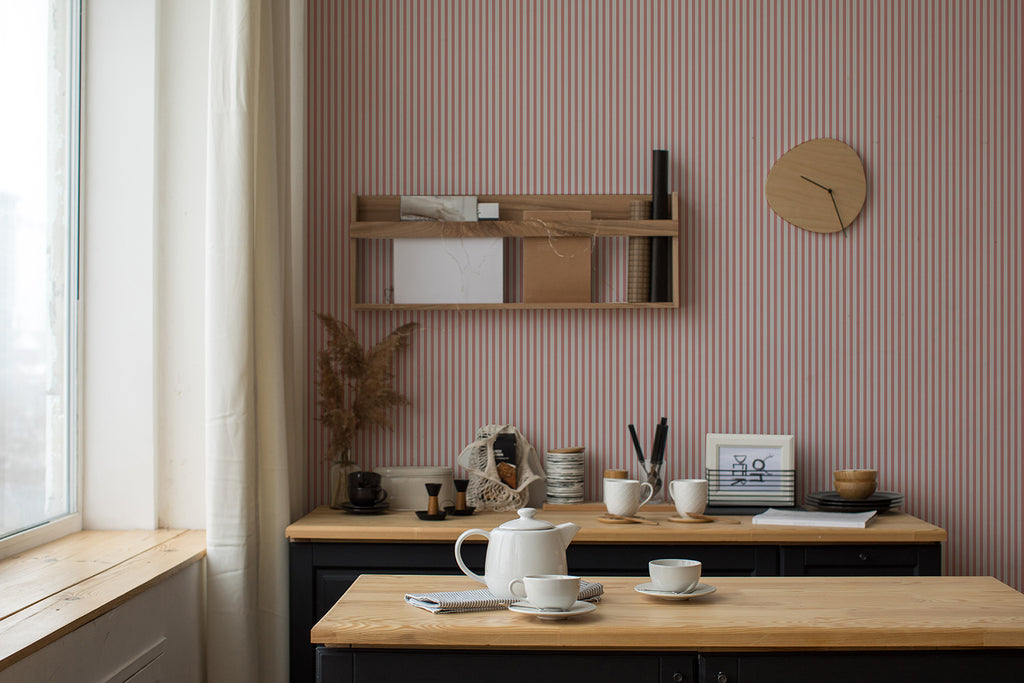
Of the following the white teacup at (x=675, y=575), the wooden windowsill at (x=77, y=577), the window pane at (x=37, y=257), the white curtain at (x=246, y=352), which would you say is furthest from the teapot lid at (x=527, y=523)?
the window pane at (x=37, y=257)

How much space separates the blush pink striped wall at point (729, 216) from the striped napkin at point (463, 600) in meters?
1.39

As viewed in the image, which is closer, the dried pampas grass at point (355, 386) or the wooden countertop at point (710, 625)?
the wooden countertop at point (710, 625)

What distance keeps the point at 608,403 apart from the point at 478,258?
643 mm

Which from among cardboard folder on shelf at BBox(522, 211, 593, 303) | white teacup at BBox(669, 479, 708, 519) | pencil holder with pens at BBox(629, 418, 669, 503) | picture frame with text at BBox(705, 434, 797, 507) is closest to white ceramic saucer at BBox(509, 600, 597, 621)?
white teacup at BBox(669, 479, 708, 519)

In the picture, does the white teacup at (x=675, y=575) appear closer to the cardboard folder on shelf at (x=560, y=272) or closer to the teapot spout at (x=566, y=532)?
the teapot spout at (x=566, y=532)

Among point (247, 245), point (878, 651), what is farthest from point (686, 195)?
point (878, 651)

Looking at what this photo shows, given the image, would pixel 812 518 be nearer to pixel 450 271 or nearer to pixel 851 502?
pixel 851 502

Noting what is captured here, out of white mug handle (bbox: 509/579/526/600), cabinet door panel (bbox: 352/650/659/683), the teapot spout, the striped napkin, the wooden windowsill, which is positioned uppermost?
the teapot spout

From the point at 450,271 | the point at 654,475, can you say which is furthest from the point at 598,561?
the point at 450,271

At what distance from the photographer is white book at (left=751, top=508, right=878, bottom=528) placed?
8.50 feet

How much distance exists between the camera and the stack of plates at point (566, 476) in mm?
2936

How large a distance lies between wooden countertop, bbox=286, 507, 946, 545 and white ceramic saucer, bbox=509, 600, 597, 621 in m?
0.95

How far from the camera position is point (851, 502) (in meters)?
2.79

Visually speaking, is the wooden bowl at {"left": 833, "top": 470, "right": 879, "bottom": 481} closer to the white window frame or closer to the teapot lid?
the teapot lid
